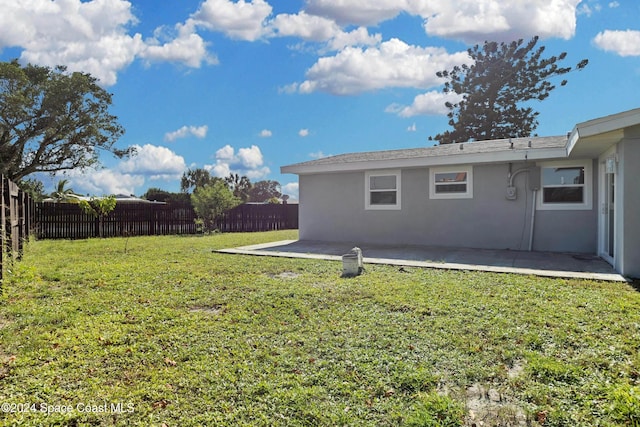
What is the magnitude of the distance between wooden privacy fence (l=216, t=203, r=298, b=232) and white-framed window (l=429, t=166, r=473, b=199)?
35.5 ft

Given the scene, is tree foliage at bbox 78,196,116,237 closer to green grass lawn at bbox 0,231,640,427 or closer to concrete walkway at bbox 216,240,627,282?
concrete walkway at bbox 216,240,627,282

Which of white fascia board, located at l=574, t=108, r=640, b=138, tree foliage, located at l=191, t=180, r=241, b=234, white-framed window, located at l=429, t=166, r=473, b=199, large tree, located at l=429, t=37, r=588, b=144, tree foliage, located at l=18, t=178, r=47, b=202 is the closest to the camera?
white fascia board, located at l=574, t=108, r=640, b=138

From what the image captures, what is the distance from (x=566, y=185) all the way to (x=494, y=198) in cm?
→ 152

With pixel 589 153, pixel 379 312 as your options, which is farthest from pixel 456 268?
pixel 589 153

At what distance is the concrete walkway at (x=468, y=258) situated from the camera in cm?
687

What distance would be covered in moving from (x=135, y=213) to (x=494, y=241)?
1328 cm

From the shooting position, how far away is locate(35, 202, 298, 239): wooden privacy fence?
14.7 m

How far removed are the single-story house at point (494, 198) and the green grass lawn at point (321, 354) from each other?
2.82 m

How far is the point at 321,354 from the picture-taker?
3307mm

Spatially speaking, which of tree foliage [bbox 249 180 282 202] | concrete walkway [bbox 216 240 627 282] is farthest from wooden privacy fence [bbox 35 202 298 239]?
tree foliage [bbox 249 180 282 202]

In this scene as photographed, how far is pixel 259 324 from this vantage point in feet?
13.4

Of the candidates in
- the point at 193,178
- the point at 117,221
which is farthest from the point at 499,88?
the point at 193,178

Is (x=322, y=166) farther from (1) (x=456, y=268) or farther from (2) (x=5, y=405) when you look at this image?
(2) (x=5, y=405)

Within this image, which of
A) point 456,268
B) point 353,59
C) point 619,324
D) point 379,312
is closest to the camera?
point 619,324
